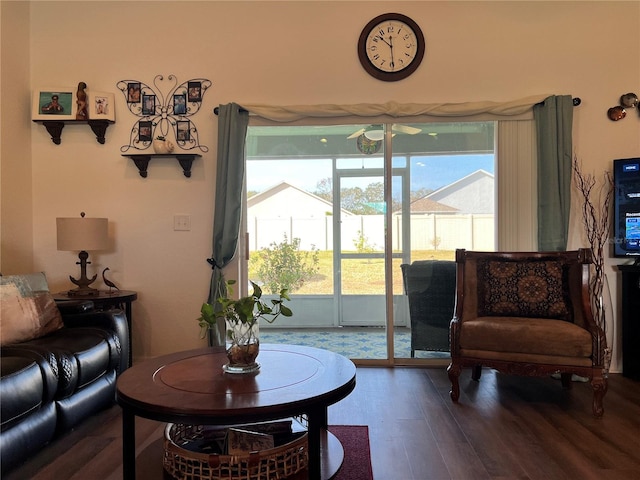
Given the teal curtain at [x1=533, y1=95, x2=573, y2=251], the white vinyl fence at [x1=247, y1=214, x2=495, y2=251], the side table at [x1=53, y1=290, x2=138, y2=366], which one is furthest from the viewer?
the white vinyl fence at [x1=247, y1=214, x2=495, y2=251]

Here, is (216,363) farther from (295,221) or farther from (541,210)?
(541,210)

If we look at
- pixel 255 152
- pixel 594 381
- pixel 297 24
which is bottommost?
pixel 594 381

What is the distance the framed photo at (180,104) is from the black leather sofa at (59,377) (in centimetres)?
170

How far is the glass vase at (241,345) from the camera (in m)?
1.86

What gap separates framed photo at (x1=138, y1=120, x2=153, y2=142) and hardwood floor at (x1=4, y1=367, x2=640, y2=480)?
209 cm

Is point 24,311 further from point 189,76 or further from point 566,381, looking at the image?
point 566,381

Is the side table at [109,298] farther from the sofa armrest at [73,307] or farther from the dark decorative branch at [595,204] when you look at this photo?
the dark decorative branch at [595,204]

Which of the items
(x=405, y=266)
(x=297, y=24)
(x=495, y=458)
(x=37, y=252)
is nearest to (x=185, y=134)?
(x=297, y=24)

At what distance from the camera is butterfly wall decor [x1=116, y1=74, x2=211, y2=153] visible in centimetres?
362

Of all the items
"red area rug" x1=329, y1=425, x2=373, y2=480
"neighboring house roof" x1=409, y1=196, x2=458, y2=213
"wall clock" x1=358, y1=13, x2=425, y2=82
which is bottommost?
"red area rug" x1=329, y1=425, x2=373, y2=480

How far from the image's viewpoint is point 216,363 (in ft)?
6.60

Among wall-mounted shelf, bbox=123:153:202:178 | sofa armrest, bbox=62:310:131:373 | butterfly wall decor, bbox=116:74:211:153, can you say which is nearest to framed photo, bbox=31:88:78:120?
butterfly wall decor, bbox=116:74:211:153

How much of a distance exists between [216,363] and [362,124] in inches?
92.3

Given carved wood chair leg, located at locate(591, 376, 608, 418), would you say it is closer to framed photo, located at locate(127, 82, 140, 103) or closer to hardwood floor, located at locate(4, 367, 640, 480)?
hardwood floor, located at locate(4, 367, 640, 480)
